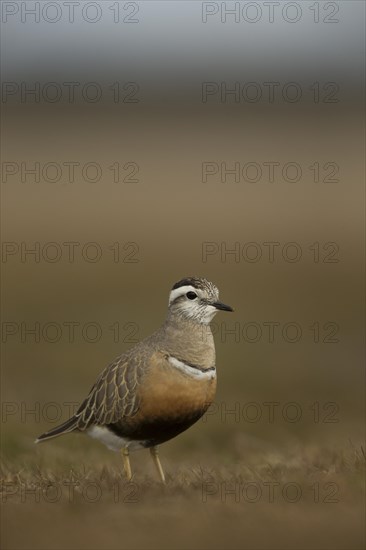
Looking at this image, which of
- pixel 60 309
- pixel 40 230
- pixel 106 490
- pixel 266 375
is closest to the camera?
pixel 106 490

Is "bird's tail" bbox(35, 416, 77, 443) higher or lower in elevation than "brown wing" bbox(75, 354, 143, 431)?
lower

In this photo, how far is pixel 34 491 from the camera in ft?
25.9

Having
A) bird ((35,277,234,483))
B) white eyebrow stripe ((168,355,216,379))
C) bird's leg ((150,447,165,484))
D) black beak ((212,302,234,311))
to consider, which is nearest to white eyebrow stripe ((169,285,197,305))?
bird ((35,277,234,483))

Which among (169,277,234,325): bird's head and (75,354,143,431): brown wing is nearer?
(75,354,143,431): brown wing

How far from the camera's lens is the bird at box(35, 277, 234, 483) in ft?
25.6

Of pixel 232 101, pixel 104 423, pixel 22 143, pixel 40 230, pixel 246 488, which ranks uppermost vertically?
pixel 232 101

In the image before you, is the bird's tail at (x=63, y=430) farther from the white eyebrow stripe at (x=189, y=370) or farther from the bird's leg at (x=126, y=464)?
the white eyebrow stripe at (x=189, y=370)

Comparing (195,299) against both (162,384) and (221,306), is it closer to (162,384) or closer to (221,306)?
(221,306)

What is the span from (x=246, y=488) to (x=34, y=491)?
1727 millimetres

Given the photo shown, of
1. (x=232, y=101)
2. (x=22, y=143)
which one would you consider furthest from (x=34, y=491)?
(x=232, y=101)

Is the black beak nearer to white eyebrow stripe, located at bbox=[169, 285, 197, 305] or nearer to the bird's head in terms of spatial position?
the bird's head

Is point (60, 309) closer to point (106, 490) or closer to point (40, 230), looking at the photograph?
point (40, 230)

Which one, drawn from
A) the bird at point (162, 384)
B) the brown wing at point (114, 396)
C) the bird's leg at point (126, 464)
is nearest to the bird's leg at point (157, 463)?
the bird at point (162, 384)

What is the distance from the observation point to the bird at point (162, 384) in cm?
780
